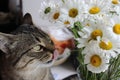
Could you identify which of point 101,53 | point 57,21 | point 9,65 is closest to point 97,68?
point 101,53

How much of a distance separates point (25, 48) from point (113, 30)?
25 cm

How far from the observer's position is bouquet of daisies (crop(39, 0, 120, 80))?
483mm

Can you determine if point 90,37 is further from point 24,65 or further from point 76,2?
point 24,65

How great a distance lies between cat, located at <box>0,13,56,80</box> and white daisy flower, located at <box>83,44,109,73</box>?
175 millimetres

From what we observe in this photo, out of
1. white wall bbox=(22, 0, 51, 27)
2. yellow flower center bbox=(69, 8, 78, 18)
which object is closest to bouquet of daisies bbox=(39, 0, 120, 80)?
yellow flower center bbox=(69, 8, 78, 18)

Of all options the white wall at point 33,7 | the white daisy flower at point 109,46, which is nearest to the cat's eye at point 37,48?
the white daisy flower at point 109,46

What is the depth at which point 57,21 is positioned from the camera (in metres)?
0.55

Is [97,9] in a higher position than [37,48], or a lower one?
higher

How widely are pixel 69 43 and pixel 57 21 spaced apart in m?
0.29

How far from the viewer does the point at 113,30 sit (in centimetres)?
49

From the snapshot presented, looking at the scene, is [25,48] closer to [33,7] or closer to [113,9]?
[113,9]

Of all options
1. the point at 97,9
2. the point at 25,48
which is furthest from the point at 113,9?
the point at 25,48

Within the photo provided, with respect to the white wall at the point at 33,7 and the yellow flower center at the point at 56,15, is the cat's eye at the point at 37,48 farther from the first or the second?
the white wall at the point at 33,7

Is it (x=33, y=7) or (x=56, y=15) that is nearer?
(x=56, y=15)
